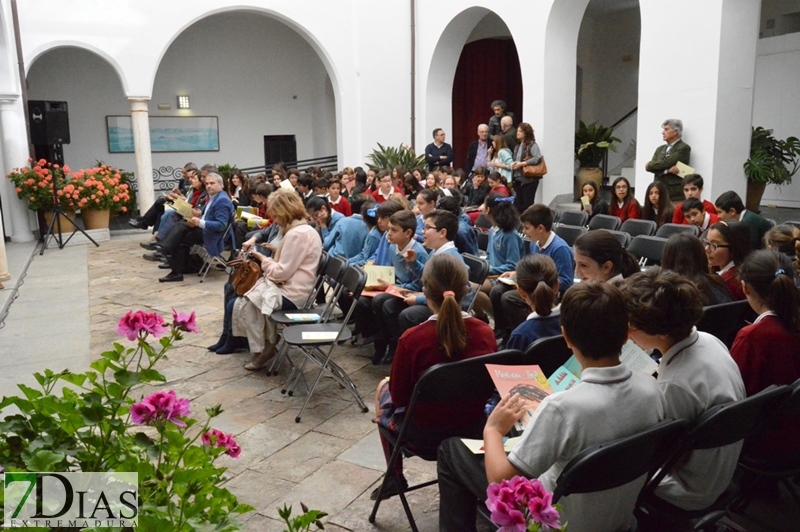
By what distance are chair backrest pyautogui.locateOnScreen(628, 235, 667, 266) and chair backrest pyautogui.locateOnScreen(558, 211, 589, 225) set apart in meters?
1.79

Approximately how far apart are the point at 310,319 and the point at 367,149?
370 inches

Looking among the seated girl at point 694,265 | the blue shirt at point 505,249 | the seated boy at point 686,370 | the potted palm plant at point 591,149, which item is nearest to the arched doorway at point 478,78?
the potted palm plant at point 591,149

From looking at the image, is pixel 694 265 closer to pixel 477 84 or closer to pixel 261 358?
pixel 261 358

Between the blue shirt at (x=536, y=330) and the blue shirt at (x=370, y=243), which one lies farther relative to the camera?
the blue shirt at (x=370, y=243)

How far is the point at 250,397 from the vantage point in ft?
15.5

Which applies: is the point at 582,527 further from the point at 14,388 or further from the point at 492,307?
the point at 14,388

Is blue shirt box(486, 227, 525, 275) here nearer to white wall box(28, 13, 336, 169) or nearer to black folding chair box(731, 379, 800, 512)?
black folding chair box(731, 379, 800, 512)

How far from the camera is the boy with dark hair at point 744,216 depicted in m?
5.32

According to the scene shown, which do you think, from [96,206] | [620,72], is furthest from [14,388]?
[620,72]

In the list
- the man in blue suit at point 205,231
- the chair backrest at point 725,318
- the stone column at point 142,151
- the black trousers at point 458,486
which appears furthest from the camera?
the stone column at point 142,151

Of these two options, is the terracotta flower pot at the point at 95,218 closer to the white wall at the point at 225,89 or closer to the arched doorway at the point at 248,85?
the white wall at the point at 225,89

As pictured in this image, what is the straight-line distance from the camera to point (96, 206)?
38.9 feet

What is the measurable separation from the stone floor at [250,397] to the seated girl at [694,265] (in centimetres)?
106

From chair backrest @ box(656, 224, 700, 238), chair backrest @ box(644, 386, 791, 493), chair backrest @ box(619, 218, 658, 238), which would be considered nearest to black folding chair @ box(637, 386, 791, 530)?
chair backrest @ box(644, 386, 791, 493)
